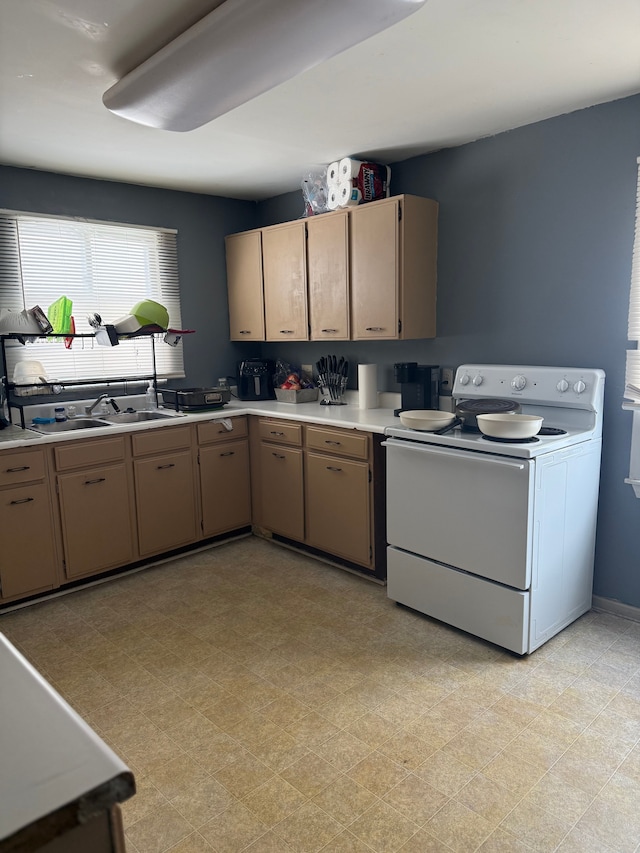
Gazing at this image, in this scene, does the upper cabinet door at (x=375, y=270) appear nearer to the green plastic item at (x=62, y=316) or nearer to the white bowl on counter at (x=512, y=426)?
the white bowl on counter at (x=512, y=426)

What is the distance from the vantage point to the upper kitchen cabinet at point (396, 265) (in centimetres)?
329

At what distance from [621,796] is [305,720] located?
1044mm

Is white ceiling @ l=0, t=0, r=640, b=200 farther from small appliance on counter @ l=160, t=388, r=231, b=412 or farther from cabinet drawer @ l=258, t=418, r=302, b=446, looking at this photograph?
cabinet drawer @ l=258, t=418, r=302, b=446

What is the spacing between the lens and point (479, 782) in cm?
186

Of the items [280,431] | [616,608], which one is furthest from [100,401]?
[616,608]

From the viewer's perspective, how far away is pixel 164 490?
3627 millimetres

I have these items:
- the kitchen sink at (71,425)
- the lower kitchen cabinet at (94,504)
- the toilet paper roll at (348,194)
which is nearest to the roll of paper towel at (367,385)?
the toilet paper roll at (348,194)

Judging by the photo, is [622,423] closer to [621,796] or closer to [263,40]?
[621,796]

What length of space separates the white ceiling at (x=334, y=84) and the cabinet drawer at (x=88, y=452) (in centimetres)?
158

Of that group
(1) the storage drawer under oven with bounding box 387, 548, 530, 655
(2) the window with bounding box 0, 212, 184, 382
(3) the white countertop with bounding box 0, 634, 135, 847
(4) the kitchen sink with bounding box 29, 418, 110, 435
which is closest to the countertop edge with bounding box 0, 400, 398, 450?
(4) the kitchen sink with bounding box 29, 418, 110, 435

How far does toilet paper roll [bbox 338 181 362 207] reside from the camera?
3473 millimetres

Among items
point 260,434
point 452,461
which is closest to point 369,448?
point 452,461

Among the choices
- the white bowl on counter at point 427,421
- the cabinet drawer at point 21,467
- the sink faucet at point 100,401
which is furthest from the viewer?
the sink faucet at point 100,401

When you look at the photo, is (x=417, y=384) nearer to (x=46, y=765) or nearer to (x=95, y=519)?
(x=95, y=519)
